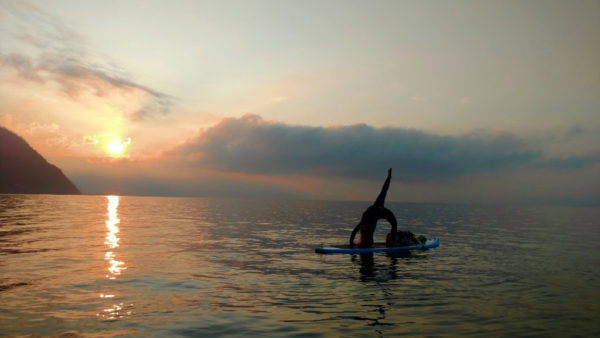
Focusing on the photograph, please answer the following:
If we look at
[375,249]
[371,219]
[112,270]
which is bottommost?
[112,270]

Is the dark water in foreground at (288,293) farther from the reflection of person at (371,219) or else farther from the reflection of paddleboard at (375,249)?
the reflection of person at (371,219)

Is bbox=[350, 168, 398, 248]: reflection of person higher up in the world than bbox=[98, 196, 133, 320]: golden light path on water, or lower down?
higher up

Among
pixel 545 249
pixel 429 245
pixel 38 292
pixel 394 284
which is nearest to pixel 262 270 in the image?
pixel 394 284

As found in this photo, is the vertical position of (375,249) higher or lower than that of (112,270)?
higher

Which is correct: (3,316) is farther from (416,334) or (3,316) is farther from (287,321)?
(416,334)

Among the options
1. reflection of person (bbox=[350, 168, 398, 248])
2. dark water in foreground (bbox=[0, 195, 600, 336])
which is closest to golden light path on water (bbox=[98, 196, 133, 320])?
dark water in foreground (bbox=[0, 195, 600, 336])

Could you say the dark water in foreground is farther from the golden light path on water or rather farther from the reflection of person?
the reflection of person

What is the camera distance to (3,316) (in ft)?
48.1

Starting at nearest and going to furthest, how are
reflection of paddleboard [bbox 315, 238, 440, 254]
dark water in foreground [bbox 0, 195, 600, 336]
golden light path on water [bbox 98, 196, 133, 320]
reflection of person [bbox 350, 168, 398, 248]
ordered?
dark water in foreground [bbox 0, 195, 600, 336]
golden light path on water [bbox 98, 196, 133, 320]
reflection of paddleboard [bbox 315, 238, 440, 254]
reflection of person [bbox 350, 168, 398, 248]

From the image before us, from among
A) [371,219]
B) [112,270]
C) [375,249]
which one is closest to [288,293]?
[112,270]

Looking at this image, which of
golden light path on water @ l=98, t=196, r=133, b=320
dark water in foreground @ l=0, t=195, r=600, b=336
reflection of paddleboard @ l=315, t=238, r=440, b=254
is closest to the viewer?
dark water in foreground @ l=0, t=195, r=600, b=336

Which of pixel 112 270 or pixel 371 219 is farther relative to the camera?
pixel 371 219

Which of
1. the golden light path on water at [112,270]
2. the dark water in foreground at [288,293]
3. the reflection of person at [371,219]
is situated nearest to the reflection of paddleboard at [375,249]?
the dark water in foreground at [288,293]

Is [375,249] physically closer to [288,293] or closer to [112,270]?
[288,293]
